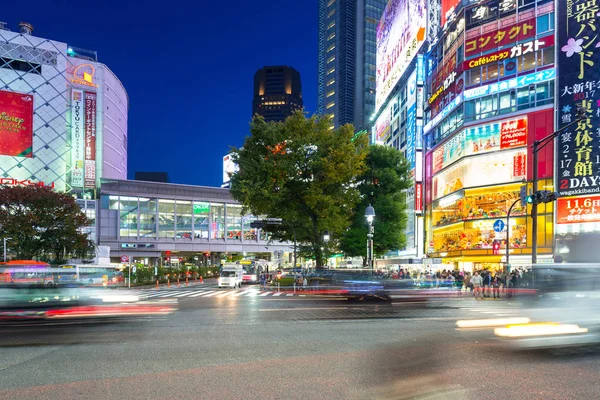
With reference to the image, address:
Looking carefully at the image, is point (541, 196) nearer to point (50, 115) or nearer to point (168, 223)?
point (168, 223)

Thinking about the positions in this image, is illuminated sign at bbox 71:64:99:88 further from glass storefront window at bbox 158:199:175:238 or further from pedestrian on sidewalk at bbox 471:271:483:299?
pedestrian on sidewalk at bbox 471:271:483:299

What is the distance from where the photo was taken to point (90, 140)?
82312mm

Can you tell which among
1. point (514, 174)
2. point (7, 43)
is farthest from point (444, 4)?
point (7, 43)

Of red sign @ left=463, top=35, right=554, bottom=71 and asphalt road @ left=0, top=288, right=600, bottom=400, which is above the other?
red sign @ left=463, top=35, right=554, bottom=71

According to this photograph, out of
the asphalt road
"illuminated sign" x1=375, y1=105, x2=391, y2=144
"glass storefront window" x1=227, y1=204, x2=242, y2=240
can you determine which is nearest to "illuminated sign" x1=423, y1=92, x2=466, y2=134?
"illuminated sign" x1=375, y1=105, x2=391, y2=144

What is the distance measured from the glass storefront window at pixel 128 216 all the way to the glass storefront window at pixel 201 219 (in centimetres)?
1041

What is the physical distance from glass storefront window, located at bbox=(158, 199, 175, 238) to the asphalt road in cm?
7249

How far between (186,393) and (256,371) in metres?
1.66

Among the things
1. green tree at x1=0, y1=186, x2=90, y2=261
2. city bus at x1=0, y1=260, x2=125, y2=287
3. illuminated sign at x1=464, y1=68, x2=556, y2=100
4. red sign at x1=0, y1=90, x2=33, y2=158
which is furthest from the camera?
red sign at x1=0, y1=90, x2=33, y2=158

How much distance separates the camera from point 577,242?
38219 mm

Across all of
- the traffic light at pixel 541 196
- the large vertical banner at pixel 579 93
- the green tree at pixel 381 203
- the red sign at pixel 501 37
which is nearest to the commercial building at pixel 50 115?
the green tree at pixel 381 203

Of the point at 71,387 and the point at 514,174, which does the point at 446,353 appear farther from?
the point at 514,174

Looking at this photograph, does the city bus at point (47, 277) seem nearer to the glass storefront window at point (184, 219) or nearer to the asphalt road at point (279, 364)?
the asphalt road at point (279, 364)

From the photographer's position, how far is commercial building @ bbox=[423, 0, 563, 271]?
44.0 meters
